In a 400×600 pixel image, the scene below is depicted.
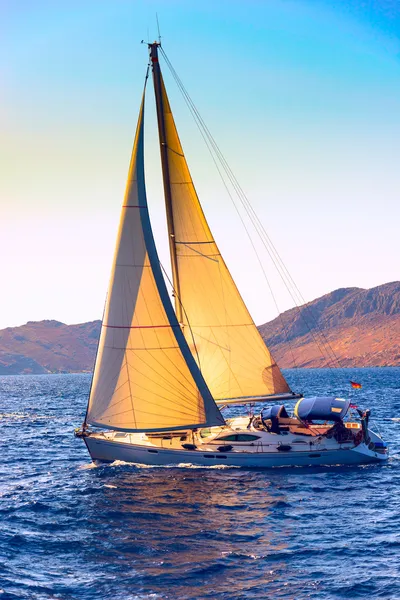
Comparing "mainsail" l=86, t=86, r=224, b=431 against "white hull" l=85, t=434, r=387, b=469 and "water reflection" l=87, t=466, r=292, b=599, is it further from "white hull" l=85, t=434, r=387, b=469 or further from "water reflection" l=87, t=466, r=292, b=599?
"water reflection" l=87, t=466, r=292, b=599

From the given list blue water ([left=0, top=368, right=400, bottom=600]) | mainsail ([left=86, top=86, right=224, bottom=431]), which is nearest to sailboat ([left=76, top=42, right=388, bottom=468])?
mainsail ([left=86, top=86, right=224, bottom=431])

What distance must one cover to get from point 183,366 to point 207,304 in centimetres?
438

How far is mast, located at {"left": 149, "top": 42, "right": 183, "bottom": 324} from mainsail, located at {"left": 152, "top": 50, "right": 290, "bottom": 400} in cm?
5

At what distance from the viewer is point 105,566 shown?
842 inches

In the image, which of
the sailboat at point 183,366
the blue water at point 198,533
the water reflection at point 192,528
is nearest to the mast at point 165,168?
the sailboat at point 183,366

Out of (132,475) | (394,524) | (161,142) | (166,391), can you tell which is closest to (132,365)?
(166,391)

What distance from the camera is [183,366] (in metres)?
33.4

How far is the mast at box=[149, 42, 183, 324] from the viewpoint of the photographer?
113 feet

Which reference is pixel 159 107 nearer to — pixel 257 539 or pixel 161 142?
pixel 161 142

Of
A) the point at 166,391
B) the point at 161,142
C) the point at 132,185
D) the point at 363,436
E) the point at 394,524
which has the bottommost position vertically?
the point at 394,524

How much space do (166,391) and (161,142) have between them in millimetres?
12629

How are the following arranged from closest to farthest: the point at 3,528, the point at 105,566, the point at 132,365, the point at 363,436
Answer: the point at 105,566 < the point at 3,528 < the point at 132,365 < the point at 363,436

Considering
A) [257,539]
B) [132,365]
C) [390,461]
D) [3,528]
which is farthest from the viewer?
[390,461]

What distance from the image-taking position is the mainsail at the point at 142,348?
109ft
